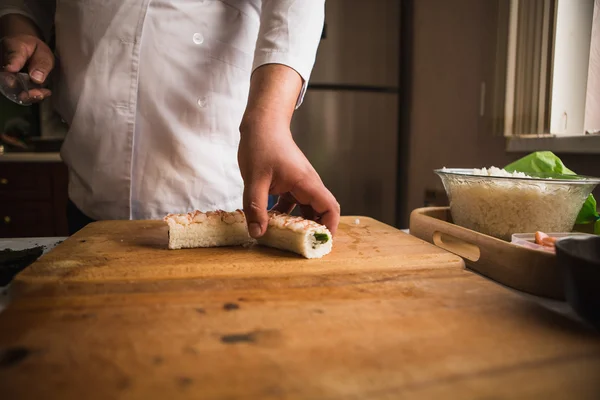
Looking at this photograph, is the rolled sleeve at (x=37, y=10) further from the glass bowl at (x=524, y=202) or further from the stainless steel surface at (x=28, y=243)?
the glass bowl at (x=524, y=202)

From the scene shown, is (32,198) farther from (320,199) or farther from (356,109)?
(320,199)

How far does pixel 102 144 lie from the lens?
135 cm

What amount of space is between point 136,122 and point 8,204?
235cm

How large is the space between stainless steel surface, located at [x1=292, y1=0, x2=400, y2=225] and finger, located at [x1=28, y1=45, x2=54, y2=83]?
7.23 feet

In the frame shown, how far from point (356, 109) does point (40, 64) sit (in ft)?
8.39

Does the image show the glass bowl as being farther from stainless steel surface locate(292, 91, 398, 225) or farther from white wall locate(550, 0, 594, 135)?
stainless steel surface locate(292, 91, 398, 225)

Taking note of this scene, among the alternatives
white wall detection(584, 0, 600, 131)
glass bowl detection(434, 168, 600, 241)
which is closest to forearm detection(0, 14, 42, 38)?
glass bowl detection(434, 168, 600, 241)

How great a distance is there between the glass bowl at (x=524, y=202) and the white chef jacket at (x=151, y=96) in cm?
66

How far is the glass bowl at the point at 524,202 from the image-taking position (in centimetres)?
99

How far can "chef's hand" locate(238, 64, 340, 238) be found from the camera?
0.96m

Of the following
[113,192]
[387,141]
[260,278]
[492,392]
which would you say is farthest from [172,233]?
[387,141]

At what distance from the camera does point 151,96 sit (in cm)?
136

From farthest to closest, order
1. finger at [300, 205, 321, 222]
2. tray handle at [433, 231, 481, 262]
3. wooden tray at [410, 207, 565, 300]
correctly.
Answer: finger at [300, 205, 321, 222] < tray handle at [433, 231, 481, 262] < wooden tray at [410, 207, 565, 300]

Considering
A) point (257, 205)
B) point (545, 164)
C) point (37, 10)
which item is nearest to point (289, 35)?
point (257, 205)
